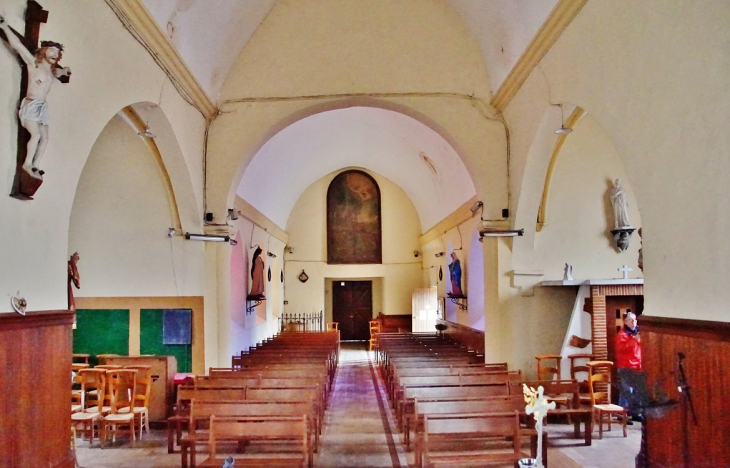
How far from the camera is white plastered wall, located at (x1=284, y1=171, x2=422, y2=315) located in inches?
806

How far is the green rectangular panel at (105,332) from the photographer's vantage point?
9352mm

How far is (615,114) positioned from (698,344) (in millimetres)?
2316

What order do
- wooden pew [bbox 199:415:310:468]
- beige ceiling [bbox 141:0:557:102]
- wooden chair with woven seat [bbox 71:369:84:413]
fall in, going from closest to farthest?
wooden pew [bbox 199:415:310:468] < beige ceiling [bbox 141:0:557:102] < wooden chair with woven seat [bbox 71:369:84:413]

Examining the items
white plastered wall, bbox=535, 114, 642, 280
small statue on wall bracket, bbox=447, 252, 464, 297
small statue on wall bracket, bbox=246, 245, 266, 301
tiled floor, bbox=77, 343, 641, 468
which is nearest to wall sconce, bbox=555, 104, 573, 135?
white plastered wall, bbox=535, 114, 642, 280

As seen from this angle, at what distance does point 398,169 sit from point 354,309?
610cm

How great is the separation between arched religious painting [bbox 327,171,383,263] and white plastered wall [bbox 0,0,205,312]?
14227 millimetres

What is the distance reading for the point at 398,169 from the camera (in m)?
18.2

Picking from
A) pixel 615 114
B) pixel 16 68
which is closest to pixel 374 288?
pixel 615 114

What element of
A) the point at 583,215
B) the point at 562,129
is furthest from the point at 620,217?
the point at 562,129

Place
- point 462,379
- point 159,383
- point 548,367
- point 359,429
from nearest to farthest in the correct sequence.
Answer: point 462,379
point 359,429
point 159,383
point 548,367

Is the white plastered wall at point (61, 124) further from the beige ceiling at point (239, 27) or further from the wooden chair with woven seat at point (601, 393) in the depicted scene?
the wooden chair with woven seat at point (601, 393)

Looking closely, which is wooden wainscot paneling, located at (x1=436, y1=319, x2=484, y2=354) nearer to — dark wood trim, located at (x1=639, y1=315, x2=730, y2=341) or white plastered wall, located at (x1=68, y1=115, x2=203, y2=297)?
white plastered wall, located at (x1=68, y1=115, x2=203, y2=297)

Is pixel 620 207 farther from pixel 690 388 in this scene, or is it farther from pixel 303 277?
pixel 303 277

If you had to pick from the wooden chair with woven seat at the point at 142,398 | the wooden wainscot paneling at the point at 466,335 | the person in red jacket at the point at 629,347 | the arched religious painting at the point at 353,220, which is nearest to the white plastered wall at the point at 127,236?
the wooden chair with woven seat at the point at 142,398
